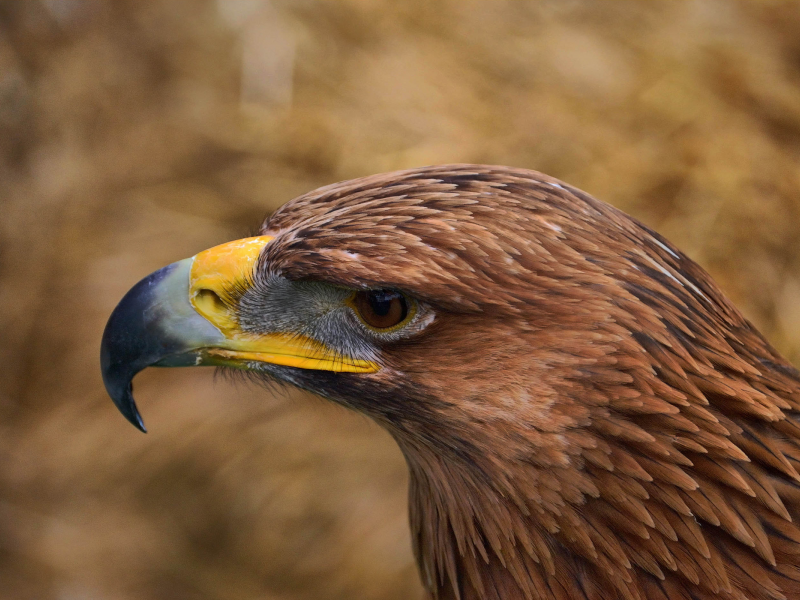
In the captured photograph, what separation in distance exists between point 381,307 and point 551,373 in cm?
37

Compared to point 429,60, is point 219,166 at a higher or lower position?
lower

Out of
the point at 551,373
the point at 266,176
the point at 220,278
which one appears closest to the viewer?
the point at 551,373

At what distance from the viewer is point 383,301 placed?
5.21 ft

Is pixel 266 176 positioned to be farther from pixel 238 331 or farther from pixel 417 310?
pixel 417 310

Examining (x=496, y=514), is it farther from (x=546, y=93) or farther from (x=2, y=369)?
(x=2, y=369)

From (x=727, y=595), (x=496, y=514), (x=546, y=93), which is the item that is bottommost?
(x=496, y=514)

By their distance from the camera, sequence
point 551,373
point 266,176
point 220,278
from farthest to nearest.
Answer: point 266,176
point 220,278
point 551,373

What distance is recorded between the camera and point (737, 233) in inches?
148

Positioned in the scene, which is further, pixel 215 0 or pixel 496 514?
pixel 215 0

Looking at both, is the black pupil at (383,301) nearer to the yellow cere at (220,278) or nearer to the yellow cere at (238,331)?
the yellow cere at (238,331)

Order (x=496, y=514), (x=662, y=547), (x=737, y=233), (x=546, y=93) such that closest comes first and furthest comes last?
(x=662, y=547) < (x=496, y=514) < (x=737, y=233) < (x=546, y=93)

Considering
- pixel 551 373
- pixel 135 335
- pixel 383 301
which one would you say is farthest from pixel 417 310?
pixel 135 335

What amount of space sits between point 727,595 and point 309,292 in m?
1.05

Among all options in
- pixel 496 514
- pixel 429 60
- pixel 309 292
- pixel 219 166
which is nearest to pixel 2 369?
pixel 219 166
